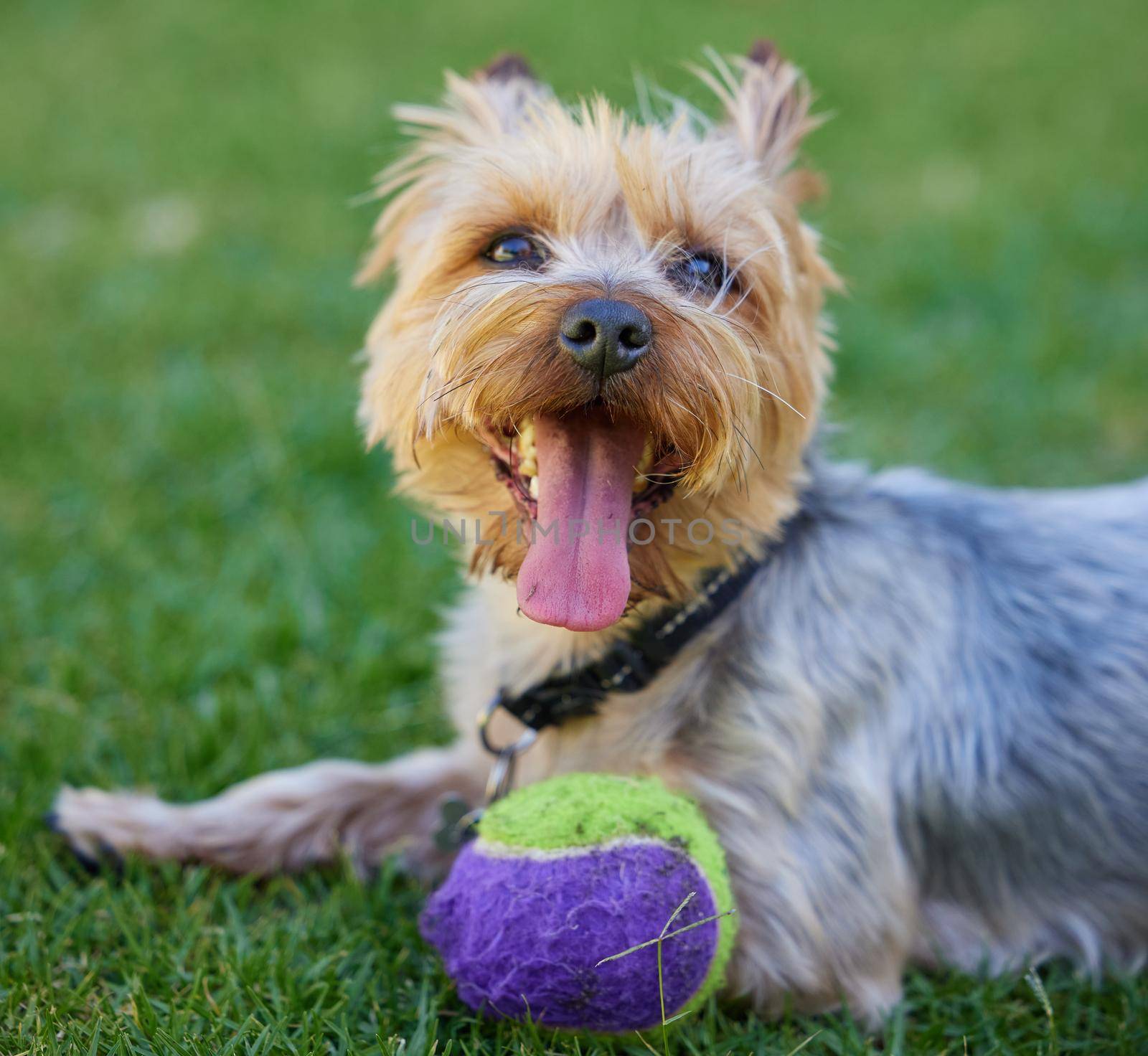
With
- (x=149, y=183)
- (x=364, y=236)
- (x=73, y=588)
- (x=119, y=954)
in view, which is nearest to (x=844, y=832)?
(x=119, y=954)

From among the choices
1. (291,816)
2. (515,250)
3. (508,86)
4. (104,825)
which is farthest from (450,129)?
(104,825)

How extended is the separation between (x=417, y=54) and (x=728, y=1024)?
1147cm

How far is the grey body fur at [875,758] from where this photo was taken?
9.75 feet

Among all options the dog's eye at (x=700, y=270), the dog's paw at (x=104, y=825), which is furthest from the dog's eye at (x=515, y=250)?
the dog's paw at (x=104, y=825)

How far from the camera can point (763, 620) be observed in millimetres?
3131

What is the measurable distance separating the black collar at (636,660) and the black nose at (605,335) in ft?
2.51

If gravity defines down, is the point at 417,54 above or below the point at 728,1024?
above

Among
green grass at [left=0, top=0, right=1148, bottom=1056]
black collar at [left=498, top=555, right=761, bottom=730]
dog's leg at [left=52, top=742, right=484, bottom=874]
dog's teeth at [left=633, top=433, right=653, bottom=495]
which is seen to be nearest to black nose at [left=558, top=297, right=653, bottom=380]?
dog's teeth at [left=633, top=433, right=653, bottom=495]

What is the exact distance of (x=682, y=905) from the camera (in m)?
2.44

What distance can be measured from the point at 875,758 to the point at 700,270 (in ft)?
4.64

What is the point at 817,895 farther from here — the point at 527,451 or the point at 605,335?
the point at 605,335

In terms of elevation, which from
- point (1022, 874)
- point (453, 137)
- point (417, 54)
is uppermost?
point (417, 54)

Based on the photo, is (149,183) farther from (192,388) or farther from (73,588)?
(73,588)

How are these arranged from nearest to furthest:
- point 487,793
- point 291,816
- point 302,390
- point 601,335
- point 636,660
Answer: point 601,335 → point 636,660 → point 487,793 → point 291,816 → point 302,390
